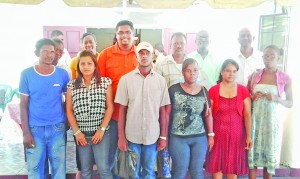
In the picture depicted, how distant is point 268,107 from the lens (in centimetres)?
331

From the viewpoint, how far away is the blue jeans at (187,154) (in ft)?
9.97

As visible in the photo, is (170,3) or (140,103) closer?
(140,103)

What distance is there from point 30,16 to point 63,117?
8.59 m

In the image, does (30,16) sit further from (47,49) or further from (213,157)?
(213,157)

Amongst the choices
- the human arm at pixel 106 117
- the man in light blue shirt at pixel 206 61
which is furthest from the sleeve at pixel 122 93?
the man in light blue shirt at pixel 206 61

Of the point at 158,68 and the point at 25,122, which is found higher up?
the point at 158,68

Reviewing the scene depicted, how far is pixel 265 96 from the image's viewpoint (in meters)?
3.29

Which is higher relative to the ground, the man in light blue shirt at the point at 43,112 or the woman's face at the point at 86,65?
the woman's face at the point at 86,65

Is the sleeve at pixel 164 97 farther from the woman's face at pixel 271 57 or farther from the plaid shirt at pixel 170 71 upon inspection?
the woman's face at pixel 271 57

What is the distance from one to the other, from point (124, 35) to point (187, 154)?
4.96 ft

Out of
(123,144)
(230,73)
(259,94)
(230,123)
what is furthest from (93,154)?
(259,94)

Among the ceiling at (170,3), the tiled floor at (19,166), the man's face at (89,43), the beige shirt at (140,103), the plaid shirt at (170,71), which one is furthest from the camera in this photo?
the tiled floor at (19,166)

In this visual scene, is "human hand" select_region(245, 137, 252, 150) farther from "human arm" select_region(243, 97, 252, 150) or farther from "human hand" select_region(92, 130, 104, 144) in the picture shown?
"human hand" select_region(92, 130, 104, 144)

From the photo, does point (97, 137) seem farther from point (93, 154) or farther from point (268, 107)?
point (268, 107)
